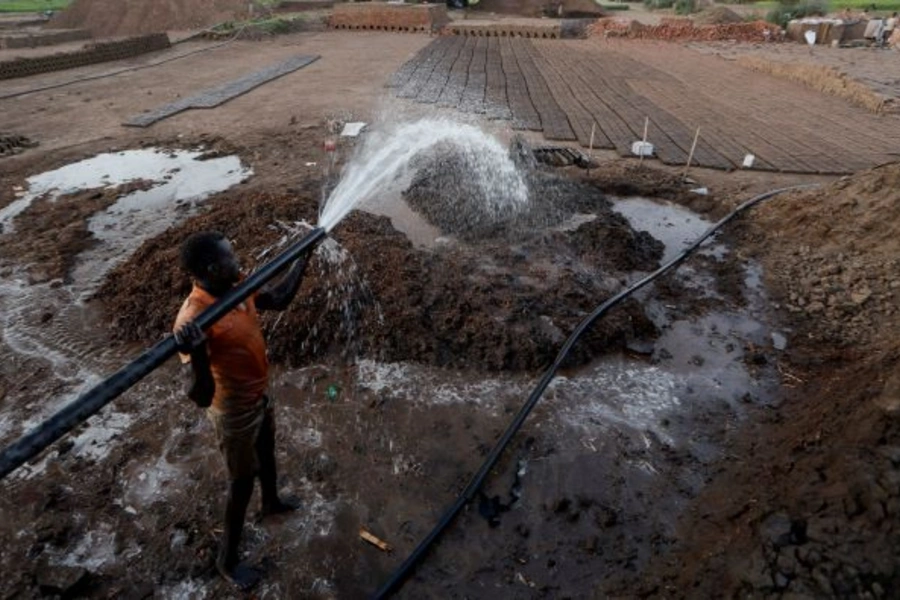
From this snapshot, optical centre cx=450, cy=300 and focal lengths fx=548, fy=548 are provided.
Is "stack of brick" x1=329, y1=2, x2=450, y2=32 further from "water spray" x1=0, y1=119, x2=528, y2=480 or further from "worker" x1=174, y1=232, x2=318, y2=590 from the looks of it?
"worker" x1=174, y1=232, x2=318, y2=590

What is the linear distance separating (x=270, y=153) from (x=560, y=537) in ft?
→ 27.2

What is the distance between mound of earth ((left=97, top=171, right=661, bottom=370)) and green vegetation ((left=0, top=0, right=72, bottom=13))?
33.4m

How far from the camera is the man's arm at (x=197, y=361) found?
2.14 meters

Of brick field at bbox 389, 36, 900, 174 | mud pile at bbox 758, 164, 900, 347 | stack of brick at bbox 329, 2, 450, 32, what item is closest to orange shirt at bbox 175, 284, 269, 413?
mud pile at bbox 758, 164, 900, 347

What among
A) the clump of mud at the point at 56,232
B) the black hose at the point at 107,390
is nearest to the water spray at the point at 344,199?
the black hose at the point at 107,390

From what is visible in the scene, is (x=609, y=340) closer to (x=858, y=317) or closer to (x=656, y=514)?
(x=656, y=514)

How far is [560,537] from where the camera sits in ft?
11.5

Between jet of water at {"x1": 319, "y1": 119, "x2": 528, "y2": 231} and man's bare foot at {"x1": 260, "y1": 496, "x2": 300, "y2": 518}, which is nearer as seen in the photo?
man's bare foot at {"x1": 260, "y1": 496, "x2": 300, "y2": 518}

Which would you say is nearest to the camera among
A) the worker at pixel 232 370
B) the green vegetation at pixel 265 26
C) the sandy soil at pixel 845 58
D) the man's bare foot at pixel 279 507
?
the worker at pixel 232 370

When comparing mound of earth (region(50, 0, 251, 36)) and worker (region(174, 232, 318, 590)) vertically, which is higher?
mound of earth (region(50, 0, 251, 36))

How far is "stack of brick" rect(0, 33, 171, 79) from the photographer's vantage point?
51.1 feet

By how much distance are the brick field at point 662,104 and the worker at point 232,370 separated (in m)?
8.50

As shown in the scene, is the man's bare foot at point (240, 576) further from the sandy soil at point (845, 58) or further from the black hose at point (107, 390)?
the sandy soil at point (845, 58)

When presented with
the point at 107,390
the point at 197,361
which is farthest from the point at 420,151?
the point at 107,390
